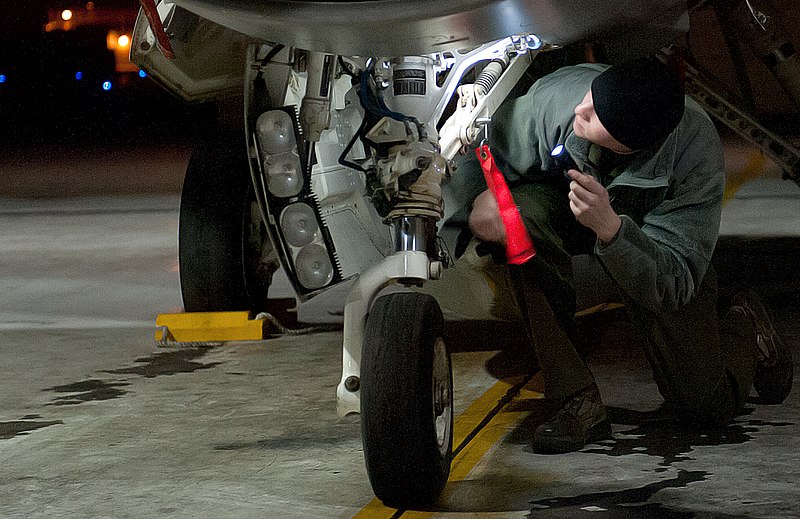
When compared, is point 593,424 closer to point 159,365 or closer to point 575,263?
point 575,263

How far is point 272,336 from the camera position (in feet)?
18.6

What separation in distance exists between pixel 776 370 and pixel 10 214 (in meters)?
7.34

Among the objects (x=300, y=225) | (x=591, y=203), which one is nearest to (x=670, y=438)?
(x=591, y=203)

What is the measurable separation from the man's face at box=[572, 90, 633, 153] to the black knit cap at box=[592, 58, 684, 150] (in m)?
0.02

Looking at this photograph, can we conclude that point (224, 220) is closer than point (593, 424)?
No

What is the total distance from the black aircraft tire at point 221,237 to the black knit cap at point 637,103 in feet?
7.81

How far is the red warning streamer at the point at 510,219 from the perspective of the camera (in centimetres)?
370

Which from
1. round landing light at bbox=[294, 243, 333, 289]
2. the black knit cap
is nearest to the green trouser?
the black knit cap

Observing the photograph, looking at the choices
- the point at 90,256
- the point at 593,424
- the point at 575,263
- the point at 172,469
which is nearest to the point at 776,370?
the point at 593,424

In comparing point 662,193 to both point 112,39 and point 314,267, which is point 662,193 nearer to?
point 314,267

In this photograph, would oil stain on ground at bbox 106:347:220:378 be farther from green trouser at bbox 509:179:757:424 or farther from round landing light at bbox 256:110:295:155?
green trouser at bbox 509:179:757:424

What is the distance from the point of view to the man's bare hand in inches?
130

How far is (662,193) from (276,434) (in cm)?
144

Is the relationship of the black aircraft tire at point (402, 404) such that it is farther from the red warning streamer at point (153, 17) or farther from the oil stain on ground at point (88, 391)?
the oil stain on ground at point (88, 391)
